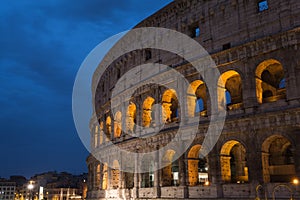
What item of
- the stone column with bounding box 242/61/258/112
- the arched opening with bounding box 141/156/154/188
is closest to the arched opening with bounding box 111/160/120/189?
the arched opening with bounding box 141/156/154/188

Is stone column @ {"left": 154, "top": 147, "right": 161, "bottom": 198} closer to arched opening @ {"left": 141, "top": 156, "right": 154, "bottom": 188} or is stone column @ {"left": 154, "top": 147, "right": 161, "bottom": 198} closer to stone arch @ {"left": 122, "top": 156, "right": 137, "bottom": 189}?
arched opening @ {"left": 141, "top": 156, "right": 154, "bottom": 188}

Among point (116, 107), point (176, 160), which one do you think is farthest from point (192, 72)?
point (116, 107)

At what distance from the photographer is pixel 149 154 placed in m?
19.7

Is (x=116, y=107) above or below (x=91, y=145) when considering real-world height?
above

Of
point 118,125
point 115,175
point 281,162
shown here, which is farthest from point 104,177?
point 281,162

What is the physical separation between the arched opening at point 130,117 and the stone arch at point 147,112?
1.58 metres

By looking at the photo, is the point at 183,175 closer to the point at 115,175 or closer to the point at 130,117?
the point at 130,117

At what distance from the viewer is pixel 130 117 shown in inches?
897

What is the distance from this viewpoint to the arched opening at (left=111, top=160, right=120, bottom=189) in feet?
75.6

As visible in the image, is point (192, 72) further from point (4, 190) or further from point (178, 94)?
point (4, 190)

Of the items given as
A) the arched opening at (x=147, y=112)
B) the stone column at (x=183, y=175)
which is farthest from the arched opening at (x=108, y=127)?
the stone column at (x=183, y=175)

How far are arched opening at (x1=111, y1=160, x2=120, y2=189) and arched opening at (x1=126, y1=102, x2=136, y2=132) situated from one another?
250 cm

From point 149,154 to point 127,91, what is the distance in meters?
4.85

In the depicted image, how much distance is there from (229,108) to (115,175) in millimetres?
10054
